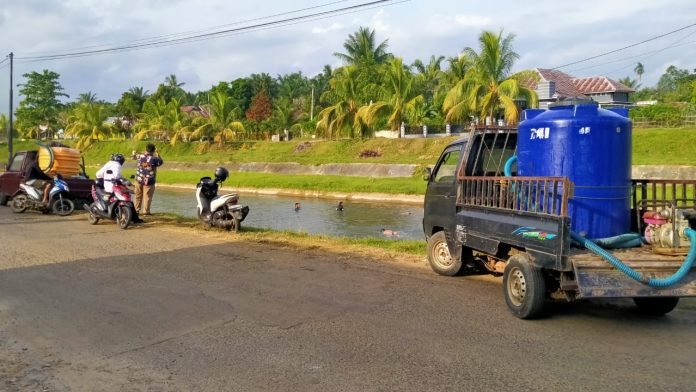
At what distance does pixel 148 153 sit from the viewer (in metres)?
13.6

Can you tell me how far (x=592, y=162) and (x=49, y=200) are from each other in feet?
44.6

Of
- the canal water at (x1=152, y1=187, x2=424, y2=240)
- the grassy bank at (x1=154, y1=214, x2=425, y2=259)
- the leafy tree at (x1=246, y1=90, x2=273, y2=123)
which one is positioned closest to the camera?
the grassy bank at (x1=154, y1=214, x2=425, y2=259)

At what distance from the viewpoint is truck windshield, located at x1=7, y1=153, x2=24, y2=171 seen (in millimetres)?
16391

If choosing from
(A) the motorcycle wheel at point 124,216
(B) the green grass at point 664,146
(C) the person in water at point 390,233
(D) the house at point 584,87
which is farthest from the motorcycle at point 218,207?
(D) the house at point 584,87

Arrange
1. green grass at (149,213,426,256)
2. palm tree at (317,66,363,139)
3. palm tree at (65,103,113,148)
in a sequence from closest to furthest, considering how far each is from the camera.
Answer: green grass at (149,213,426,256), palm tree at (317,66,363,139), palm tree at (65,103,113,148)

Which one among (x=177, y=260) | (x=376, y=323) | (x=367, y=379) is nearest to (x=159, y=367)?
(x=367, y=379)

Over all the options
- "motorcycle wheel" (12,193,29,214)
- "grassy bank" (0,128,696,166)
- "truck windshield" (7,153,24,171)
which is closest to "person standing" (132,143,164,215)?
"motorcycle wheel" (12,193,29,214)

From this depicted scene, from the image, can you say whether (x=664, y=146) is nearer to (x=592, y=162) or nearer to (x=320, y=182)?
(x=320, y=182)

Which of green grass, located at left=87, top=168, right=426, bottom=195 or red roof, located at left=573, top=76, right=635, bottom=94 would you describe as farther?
red roof, located at left=573, top=76, right=635, bottom=94

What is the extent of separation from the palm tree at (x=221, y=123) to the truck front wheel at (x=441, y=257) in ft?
141

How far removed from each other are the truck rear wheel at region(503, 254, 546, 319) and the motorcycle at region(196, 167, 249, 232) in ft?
22.8

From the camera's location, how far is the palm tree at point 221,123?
49.3 m

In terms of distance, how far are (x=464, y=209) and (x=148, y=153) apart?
9.05 m

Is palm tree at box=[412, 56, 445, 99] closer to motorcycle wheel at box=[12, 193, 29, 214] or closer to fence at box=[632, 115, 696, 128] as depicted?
fence at box=[632, 115, 696, 128]
